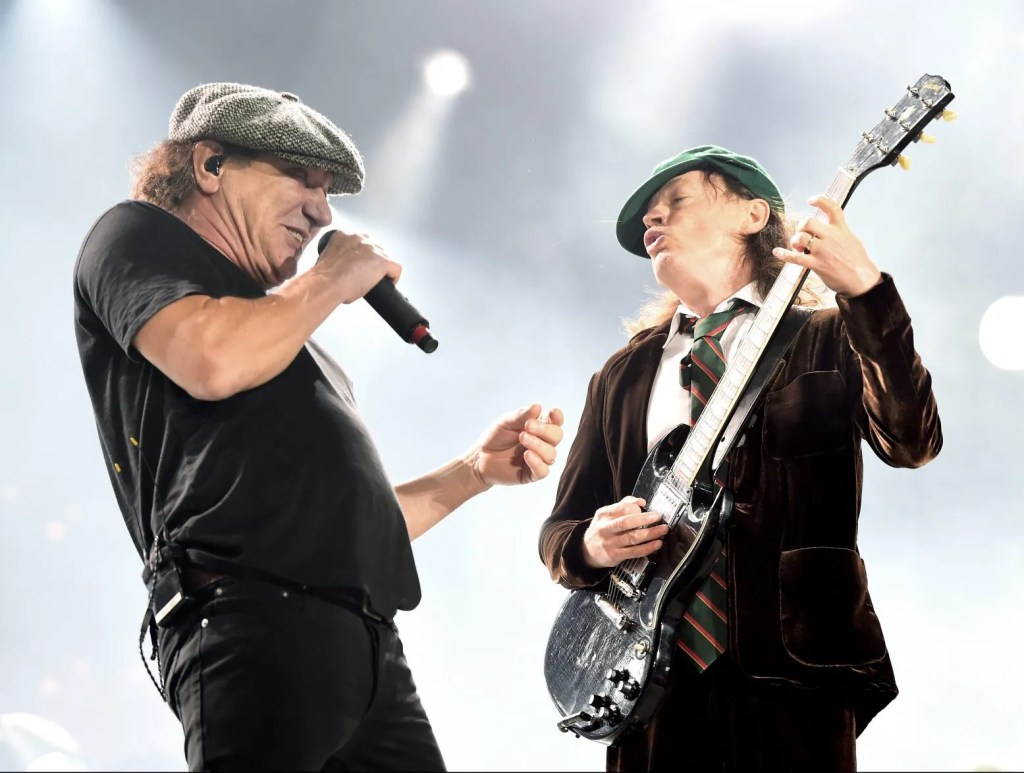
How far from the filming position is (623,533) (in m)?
1.92

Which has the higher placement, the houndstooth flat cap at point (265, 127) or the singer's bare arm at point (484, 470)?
the houndstooth flat cap at point (265, 127)

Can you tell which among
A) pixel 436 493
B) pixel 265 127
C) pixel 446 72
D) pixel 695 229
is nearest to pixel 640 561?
pixel 436 493

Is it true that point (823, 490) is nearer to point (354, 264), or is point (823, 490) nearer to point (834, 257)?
point (834, 257)

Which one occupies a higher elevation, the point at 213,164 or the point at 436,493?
the point at 213,164

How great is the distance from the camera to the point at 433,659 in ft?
12.8

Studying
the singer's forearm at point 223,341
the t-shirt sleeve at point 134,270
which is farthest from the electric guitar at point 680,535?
the t-shirt sleeve at point 134,270

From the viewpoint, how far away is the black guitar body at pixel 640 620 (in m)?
1.78

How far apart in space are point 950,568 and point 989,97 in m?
1.61

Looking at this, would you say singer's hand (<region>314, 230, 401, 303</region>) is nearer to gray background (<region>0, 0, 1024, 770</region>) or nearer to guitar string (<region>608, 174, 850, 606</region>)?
guitar string (<region>608, 174, 850, 606</region>)

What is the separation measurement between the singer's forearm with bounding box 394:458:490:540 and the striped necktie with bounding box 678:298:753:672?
46 centimetres

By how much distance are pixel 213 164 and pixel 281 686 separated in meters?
0.95

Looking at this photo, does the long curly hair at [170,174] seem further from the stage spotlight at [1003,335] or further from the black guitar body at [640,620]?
the stage spotlight at [1003,335]

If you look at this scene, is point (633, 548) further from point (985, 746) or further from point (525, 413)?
point (985, 746)

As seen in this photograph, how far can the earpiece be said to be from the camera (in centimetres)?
176
